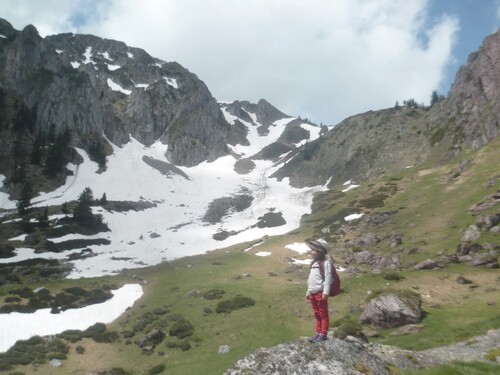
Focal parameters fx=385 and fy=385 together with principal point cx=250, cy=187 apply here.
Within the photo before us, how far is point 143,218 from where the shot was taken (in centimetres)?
12862

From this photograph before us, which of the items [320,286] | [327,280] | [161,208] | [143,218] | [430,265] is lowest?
[430,265]

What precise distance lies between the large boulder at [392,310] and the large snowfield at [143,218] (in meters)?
37.9

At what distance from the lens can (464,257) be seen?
47.9 m

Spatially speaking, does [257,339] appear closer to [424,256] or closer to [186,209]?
[424,256]

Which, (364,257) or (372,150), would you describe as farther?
(372,150)

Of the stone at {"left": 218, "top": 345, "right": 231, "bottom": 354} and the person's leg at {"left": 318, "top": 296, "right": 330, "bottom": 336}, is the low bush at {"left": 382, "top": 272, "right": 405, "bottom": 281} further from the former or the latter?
the person's leg at {"left": 318, "top": 296, "right": 330, "bottom": 336}

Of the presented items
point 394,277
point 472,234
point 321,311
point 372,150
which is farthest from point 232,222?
point 321,311

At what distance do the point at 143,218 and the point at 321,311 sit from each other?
121 m

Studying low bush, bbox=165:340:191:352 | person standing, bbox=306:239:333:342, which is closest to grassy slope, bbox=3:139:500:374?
low bush, bbox=165:340:191:352

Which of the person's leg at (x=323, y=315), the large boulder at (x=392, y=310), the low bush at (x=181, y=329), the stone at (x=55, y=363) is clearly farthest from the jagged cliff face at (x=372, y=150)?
the person's leg at (x=323, y=315)

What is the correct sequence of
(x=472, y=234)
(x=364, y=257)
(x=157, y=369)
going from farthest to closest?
(x=364, y=257), (x=472, y=234), (x=157, y=369)

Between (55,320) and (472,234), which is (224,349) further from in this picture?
(472,234)

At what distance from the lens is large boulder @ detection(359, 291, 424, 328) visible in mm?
29797

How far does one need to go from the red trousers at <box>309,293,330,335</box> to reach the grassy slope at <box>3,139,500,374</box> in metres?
11.5
